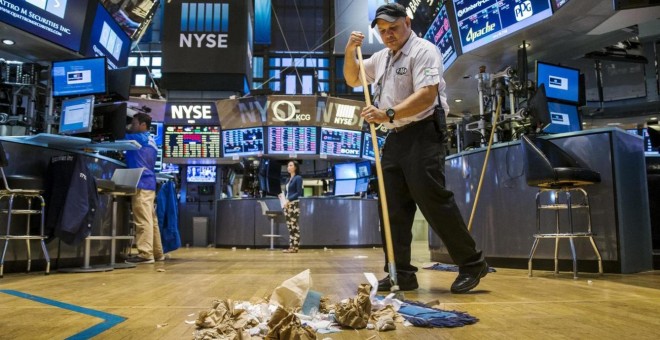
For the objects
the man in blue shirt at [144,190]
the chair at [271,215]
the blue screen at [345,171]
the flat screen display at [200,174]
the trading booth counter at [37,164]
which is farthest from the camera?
the flat screen display at [200,174]

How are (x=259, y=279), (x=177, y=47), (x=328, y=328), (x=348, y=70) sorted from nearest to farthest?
(x=328, y=328) → (x=348, y=70) → (x=259, y=279) → (x=177, y=47)

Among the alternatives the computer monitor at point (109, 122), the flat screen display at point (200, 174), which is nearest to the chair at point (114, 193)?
the computer monitor at point (109, 122)

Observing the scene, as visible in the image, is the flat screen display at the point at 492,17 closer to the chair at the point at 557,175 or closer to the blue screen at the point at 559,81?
the blue screen at the point at 559,81

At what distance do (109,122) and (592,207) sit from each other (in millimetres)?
5301

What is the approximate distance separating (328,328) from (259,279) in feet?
6.80

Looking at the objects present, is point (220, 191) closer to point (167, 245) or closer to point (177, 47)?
point (177, 47)

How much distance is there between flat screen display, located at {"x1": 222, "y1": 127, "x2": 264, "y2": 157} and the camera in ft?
37.8

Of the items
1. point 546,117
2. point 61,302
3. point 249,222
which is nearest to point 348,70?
point 61,302

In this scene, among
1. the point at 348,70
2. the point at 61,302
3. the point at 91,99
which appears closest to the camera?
the point at 61,302

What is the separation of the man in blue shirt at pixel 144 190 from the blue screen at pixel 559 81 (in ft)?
15.8

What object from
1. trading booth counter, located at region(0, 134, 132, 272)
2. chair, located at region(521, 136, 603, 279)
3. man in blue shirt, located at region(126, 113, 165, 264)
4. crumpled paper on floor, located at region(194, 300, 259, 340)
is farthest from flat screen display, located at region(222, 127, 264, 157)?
crumpled paper on floor, located at region(194, 300, 259, 340)

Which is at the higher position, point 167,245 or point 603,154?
point 603,154

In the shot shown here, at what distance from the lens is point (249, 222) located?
441 inches

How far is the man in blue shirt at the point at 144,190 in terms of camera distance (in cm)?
579
